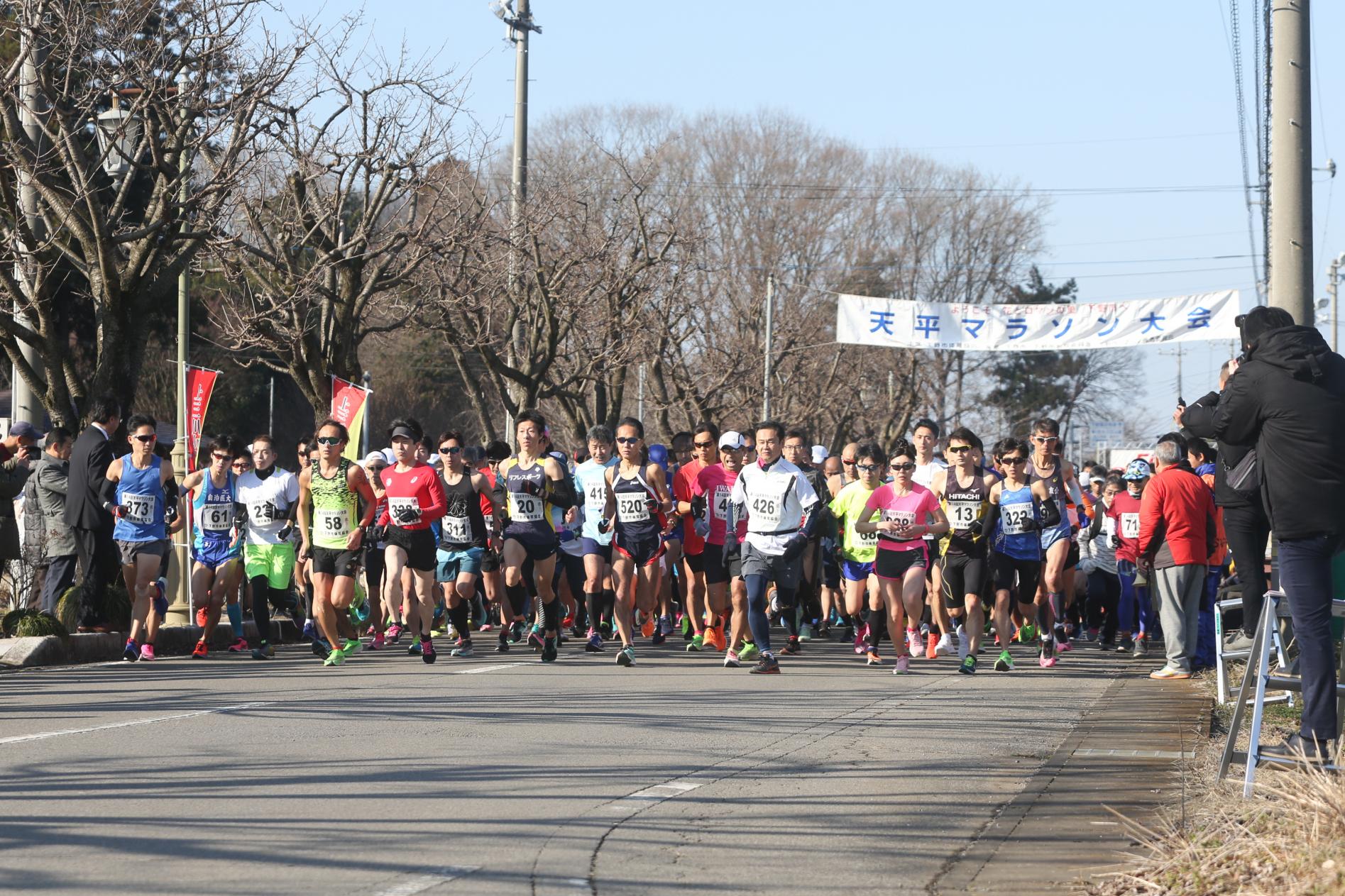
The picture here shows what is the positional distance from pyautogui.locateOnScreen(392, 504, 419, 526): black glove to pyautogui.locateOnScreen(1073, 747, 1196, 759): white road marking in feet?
21.3

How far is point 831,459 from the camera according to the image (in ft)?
64.7

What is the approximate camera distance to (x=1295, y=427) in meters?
7.19

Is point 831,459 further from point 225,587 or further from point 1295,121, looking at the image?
point 1295,121

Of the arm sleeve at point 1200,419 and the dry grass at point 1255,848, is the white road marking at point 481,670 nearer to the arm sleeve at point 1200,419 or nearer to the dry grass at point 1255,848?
the arm sleeve at point 1200,419

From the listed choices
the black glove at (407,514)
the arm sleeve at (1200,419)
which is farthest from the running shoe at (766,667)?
the arm sleeve at (1200,419)

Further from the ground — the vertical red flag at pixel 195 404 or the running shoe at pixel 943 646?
the vertical red flag at pixel 195 404

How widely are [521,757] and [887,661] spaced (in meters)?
7.73

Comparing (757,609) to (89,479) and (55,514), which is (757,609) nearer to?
(89,479)

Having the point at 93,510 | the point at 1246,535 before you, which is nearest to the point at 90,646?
the point at 93,510

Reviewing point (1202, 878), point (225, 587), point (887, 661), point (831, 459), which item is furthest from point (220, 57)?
point (1202, 878)

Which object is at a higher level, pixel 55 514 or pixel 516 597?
pixel 55 514

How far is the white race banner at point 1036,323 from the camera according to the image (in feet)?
103

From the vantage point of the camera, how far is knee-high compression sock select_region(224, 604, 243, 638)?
51.9 feet

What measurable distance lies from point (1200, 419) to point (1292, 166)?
4.00 metres
